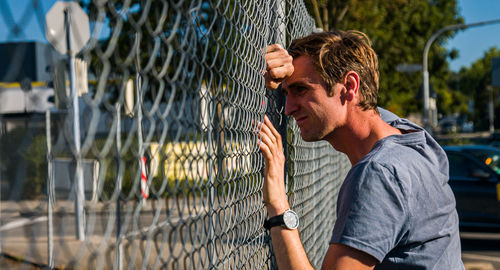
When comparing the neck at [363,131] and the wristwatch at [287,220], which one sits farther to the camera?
the neck at [363,131]

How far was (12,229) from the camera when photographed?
1.13m

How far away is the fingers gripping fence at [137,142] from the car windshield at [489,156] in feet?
26.1

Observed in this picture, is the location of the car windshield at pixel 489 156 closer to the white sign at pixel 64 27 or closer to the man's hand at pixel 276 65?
the man's hand at pixel 276 65

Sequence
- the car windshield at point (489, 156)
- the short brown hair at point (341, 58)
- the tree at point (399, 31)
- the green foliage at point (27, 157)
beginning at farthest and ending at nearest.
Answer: the tree at point (399, 31)
the car windshield at point (489, 156)
the short brown hair at point (341, 58)
the green foliage at point (27, 157)

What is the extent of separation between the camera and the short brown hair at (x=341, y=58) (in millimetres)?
1976

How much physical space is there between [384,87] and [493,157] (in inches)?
487

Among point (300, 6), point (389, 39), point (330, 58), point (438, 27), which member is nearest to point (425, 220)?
point (330, 58)

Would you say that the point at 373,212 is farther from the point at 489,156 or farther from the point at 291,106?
the point at 489,156

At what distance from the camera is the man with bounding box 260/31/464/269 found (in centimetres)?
155

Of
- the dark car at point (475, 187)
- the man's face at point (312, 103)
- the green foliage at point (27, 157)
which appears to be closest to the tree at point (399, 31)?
the dark car at point (475, 187)

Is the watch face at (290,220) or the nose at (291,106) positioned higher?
the nose at (291,106)

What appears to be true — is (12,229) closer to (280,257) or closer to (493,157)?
(280,257)

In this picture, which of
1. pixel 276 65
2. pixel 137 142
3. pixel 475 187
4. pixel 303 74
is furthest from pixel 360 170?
pixel 475 187

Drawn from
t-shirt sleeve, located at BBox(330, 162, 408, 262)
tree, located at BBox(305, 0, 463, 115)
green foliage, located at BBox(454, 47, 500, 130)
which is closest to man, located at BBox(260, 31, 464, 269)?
t-shirt sleeve, located at BBox(330, 162, 408, 262)
